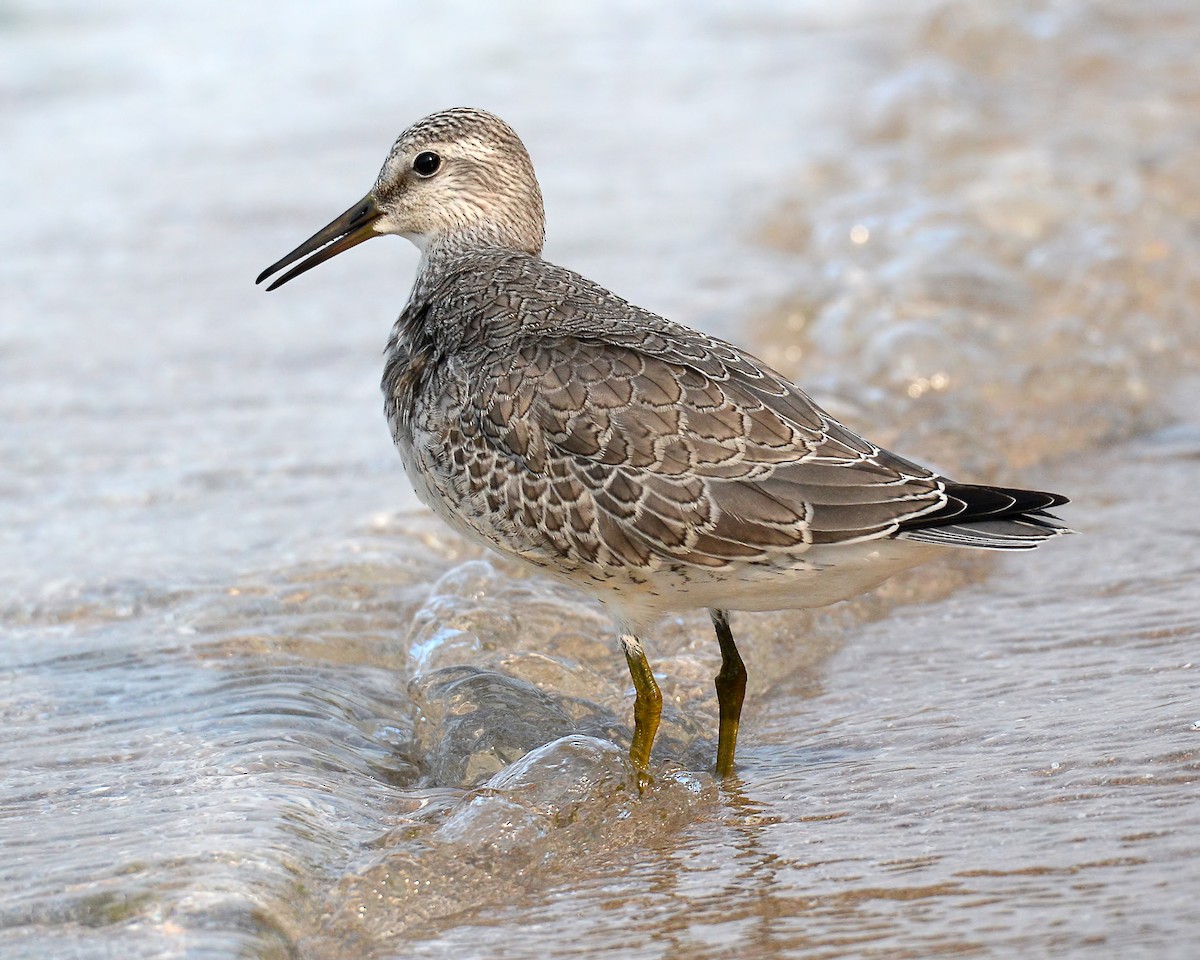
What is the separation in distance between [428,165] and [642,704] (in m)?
2.18

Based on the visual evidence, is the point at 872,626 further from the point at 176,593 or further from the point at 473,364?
the point at 176,593

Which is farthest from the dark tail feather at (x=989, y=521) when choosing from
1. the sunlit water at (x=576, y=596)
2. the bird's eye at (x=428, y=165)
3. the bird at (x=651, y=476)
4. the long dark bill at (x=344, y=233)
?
the long dark bill at (x=344, y=233)

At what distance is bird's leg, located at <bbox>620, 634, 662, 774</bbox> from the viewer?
5.18 m

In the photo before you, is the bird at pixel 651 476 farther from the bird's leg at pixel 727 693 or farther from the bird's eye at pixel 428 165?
the bird's eye at pixel 428 165

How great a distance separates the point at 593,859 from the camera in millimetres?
4645

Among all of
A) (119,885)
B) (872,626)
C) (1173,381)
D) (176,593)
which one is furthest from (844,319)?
(119,885)

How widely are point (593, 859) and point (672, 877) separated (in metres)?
0.27

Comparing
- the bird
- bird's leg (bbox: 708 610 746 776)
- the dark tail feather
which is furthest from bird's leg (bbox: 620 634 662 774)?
the dark tail feather

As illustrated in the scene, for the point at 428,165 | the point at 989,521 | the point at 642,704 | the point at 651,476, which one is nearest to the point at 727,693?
the point at 642,704

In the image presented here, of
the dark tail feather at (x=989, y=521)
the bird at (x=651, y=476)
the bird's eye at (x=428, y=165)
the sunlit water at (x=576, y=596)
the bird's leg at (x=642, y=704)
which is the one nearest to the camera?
the sunlit water at (x=576, y=596)

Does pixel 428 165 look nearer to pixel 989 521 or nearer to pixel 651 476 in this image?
A: pixel 651 476

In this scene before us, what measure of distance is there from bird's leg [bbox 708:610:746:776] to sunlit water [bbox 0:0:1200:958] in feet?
0.61

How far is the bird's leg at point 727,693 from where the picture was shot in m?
5.24

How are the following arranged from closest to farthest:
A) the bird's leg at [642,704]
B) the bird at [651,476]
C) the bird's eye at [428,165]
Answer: the bird at [651,476] < the bird's leg at [642,704] < the bird's eye at [428,165]
